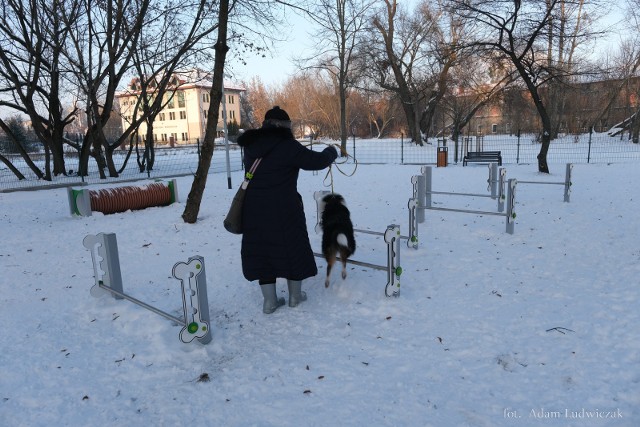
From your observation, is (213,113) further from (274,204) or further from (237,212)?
(274,204)

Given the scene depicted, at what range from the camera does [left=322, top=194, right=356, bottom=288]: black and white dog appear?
172 inches

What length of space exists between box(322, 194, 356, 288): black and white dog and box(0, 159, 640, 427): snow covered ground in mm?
423

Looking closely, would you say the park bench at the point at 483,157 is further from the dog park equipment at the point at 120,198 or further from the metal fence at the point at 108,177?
the dog park equipment at the point at 120,198

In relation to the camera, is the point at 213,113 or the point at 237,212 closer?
the point at 237,212

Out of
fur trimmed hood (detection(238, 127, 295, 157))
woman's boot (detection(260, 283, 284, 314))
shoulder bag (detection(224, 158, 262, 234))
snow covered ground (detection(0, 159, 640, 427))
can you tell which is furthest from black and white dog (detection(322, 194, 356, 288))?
fur trimmed hood (detection(238, 127, 295, 157))

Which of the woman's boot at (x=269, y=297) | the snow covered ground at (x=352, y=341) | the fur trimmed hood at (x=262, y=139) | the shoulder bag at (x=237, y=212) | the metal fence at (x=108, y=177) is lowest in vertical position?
the snow covered ground at (x=352, y=341)

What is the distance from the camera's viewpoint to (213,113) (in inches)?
308

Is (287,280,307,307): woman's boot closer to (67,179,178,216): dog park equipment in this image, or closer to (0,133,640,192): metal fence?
(67,179,178,216): dog park equipment

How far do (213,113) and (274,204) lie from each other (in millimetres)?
4631

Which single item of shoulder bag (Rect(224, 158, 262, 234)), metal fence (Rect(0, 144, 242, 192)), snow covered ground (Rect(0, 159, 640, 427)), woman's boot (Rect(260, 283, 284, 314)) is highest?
shoulder bag (Rect(224, 158, 262, 234))

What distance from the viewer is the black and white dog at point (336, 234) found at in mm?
4359

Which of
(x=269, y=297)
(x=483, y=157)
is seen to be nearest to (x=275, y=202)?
(x=269, y=297)

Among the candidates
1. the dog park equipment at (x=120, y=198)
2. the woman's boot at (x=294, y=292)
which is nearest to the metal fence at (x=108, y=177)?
the dog park equipment at (x=120, y=198)

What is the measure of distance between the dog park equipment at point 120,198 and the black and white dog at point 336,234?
6269mm
